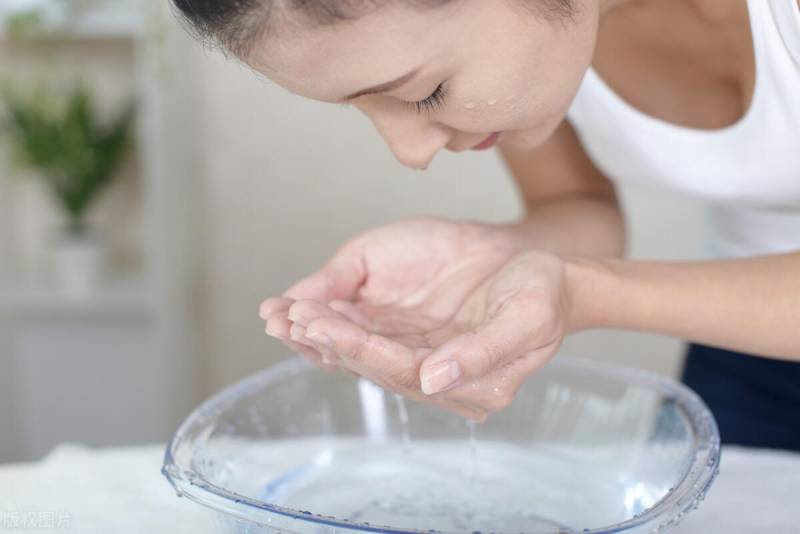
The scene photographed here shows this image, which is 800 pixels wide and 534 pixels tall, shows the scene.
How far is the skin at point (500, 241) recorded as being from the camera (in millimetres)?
641

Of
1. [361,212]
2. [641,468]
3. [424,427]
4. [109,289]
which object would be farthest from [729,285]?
[109,289]

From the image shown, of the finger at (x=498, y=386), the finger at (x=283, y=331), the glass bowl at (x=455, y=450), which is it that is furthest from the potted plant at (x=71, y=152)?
the finger at (x=498, y=386)

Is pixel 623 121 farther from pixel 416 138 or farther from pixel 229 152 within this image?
pixel 229 152

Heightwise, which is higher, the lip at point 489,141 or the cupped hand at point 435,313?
the lip at point 489,141

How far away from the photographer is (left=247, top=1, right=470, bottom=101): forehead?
0.62 m

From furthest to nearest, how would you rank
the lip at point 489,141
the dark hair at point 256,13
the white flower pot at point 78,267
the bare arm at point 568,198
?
the white flower pot at point 78,267 → the bare arm at point 568,198 → the lip at point 489,141 → the dark hair at point 256,13

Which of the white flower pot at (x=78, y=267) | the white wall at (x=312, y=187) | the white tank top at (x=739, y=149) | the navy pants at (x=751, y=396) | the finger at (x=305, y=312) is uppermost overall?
the white tank top at (x=739, y=149)

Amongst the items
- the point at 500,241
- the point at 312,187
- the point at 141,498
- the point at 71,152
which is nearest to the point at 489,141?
the point at 500,241

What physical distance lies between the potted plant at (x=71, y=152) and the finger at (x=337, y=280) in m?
1.11

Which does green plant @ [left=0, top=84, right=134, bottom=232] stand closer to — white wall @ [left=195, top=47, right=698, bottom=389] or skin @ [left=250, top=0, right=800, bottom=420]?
white wall @ [left=195, top=47, right=698, bottom=389]

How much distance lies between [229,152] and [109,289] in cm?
33

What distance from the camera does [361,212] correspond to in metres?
1.84

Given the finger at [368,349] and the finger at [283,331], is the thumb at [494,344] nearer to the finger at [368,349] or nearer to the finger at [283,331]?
the finger at [368,349]

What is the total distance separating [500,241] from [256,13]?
34 cm
